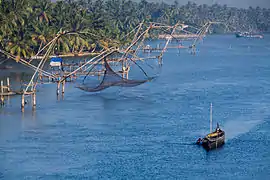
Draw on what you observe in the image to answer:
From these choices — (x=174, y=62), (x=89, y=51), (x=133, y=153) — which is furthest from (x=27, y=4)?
(x=133, y=153)

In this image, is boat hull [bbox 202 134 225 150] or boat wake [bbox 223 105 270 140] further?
boat wake [bbox 223 105 270 140]

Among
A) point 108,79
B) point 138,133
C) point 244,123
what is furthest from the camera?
point 108,79

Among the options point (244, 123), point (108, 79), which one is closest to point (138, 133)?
point (244, 123)

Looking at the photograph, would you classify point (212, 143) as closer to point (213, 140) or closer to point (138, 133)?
point (213, 140)

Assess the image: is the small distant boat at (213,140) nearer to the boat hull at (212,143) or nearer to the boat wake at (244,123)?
the boat hull at (212,143)

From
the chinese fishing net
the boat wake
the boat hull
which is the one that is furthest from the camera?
the chinese fishing net

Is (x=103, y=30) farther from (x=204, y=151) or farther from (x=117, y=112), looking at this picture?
(x=204, y=151)

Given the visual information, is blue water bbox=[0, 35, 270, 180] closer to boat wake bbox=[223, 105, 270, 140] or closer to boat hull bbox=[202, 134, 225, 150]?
boat wake bbox=[223, 105, 270, 140]

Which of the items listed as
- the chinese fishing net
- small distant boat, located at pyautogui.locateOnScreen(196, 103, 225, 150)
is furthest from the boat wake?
the chinese fishing net

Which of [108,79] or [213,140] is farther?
[108,79]
